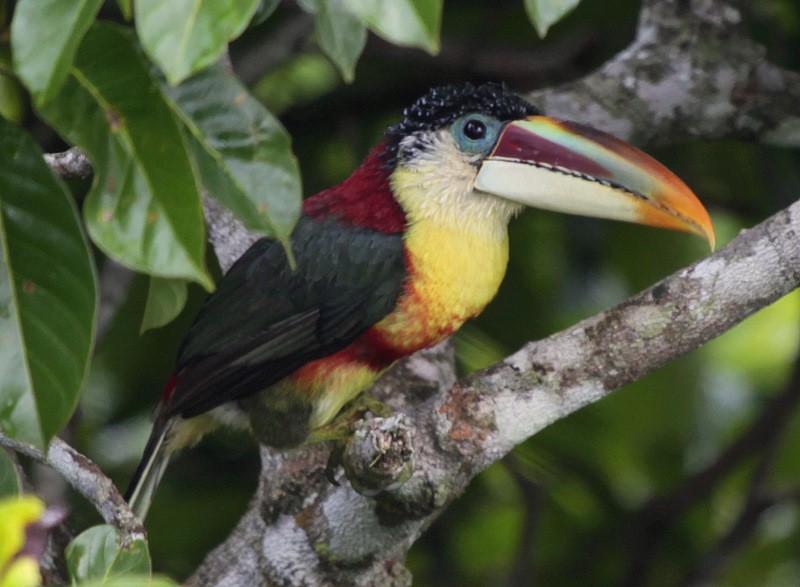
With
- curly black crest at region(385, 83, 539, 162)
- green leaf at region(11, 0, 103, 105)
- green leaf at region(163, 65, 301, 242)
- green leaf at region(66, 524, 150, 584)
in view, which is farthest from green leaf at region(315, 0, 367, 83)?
curly black crest at region(385, 83, 539, 162)

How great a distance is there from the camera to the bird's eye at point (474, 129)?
2.78 meters

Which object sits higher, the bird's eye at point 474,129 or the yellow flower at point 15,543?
the yellow flower at point 15,543

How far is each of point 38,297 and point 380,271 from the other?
3.49 ft

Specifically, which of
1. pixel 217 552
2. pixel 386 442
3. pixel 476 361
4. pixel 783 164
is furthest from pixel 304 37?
pixel 386 442

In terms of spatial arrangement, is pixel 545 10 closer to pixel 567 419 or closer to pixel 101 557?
pixel 101 557

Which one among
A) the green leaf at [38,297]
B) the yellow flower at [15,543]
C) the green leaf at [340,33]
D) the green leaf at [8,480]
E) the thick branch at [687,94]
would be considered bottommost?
the thick branch at [687,94]

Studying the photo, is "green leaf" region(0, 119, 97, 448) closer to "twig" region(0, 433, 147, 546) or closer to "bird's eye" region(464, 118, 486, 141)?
"twig" region(0, 433, 147, 546)

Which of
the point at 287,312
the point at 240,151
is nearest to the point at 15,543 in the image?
the point at 240,151

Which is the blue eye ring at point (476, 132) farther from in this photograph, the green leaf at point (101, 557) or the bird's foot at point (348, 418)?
the green leaf at point (101, 557)

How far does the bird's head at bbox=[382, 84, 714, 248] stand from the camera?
2547 millimetres

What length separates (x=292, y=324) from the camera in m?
2.74

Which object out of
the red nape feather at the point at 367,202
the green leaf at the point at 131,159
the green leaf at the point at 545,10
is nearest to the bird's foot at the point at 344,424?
the red nape feather at the point at 367,202

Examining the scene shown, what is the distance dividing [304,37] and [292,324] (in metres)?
1.39

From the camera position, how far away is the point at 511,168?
2.71 meters
